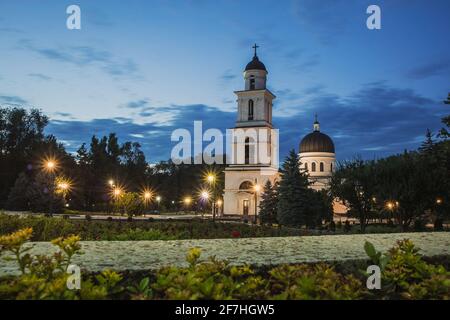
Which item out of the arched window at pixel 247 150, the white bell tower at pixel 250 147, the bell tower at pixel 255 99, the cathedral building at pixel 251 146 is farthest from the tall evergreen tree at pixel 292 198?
the bell tower at pixel 255 99

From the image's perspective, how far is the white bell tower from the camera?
5984 cm

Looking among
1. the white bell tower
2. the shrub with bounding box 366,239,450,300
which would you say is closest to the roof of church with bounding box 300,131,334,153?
the white bell tower

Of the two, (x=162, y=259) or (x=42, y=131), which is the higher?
(x=42, y=131)

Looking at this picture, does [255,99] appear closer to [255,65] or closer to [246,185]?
[255,65]

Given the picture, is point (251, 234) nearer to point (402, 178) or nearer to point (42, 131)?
point (402, 178)

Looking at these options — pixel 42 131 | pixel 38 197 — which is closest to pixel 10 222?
pixel 38 197

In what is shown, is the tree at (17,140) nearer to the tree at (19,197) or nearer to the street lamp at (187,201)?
the tree at (19,197)

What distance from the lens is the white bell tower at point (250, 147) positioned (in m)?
59.8

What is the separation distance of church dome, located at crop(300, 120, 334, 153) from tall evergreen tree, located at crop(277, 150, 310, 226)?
34177mm

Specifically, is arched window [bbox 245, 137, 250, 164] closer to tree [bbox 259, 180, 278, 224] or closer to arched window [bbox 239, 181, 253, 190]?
arched window [bbox 239, 181, 253, 190]

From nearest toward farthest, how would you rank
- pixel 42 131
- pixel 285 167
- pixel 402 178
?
pixel 402 178 < pixel 285 167 < pixel 42 131

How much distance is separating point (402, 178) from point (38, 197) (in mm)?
39486

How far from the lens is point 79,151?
7412 centimetres

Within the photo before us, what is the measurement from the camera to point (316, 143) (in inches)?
2926
